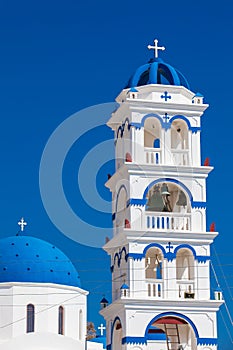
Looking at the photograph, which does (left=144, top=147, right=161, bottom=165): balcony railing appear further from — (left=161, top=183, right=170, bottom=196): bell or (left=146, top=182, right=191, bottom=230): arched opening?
(left=161, top=183, right=170, bottom=196): bell

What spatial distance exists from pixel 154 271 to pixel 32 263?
1028cm

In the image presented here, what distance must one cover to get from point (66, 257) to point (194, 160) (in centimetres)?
1275

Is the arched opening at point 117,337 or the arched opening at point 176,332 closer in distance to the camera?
the arched opening at point 176,332

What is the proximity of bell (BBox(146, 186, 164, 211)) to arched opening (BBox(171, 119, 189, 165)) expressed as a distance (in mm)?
1221

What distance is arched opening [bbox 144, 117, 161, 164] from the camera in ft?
115

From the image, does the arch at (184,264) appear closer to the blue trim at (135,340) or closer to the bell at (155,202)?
the bell at (155,202)

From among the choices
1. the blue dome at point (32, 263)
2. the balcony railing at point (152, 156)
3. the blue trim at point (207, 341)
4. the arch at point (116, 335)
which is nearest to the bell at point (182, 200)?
the balcony railing at point (152, 156)

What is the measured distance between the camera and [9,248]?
45094 millimetres

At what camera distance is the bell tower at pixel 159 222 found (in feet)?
110

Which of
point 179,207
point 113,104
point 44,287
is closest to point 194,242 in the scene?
point 179,207

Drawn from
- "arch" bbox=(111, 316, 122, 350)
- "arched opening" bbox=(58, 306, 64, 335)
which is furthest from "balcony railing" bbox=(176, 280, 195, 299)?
"arched opening" bbox=(58, 306, 64, 335)

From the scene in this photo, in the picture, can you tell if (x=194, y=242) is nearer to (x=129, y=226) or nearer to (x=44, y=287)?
(x=129, y=226)

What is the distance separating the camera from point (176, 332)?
115 feet

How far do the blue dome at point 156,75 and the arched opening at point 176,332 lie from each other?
7.66m
